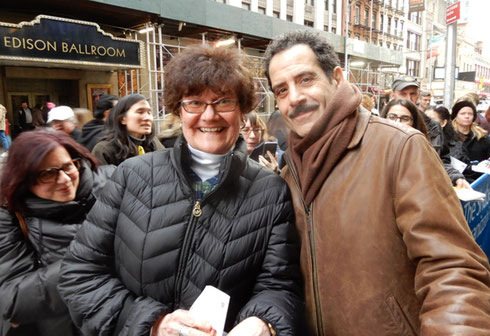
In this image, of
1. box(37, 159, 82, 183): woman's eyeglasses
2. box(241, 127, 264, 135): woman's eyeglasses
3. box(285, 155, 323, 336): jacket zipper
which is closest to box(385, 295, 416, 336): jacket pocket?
box(285, 155, 323, 336): jacket zipper

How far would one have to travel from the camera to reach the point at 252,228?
1565mm

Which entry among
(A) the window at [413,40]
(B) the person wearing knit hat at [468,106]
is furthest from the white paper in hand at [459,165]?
(A) the window at [413,40]

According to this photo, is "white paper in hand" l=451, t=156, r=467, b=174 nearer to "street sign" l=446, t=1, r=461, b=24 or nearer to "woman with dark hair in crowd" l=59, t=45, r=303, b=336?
"woman with dark hair in crowd" l=59, t=45, r=303, b=336

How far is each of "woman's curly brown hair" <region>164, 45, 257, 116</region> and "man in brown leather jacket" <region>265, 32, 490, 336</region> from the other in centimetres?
25

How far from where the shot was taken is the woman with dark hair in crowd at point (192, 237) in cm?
150

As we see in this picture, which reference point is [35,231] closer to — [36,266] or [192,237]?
[36,266]

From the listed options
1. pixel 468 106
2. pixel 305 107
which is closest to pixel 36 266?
pixel 305 107

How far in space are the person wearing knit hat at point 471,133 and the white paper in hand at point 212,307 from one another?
5.38 metres

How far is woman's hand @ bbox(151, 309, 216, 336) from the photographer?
4.50 feet

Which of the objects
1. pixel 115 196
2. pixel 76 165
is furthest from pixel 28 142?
pixel 115 196

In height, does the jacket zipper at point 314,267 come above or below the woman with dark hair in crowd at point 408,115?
below

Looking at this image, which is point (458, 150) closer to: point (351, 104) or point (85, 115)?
point (351, 104)

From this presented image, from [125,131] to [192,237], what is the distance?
266cm

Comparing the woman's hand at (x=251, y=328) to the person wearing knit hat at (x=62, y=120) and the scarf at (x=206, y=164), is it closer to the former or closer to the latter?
the scarf at (x=206, y=164)
